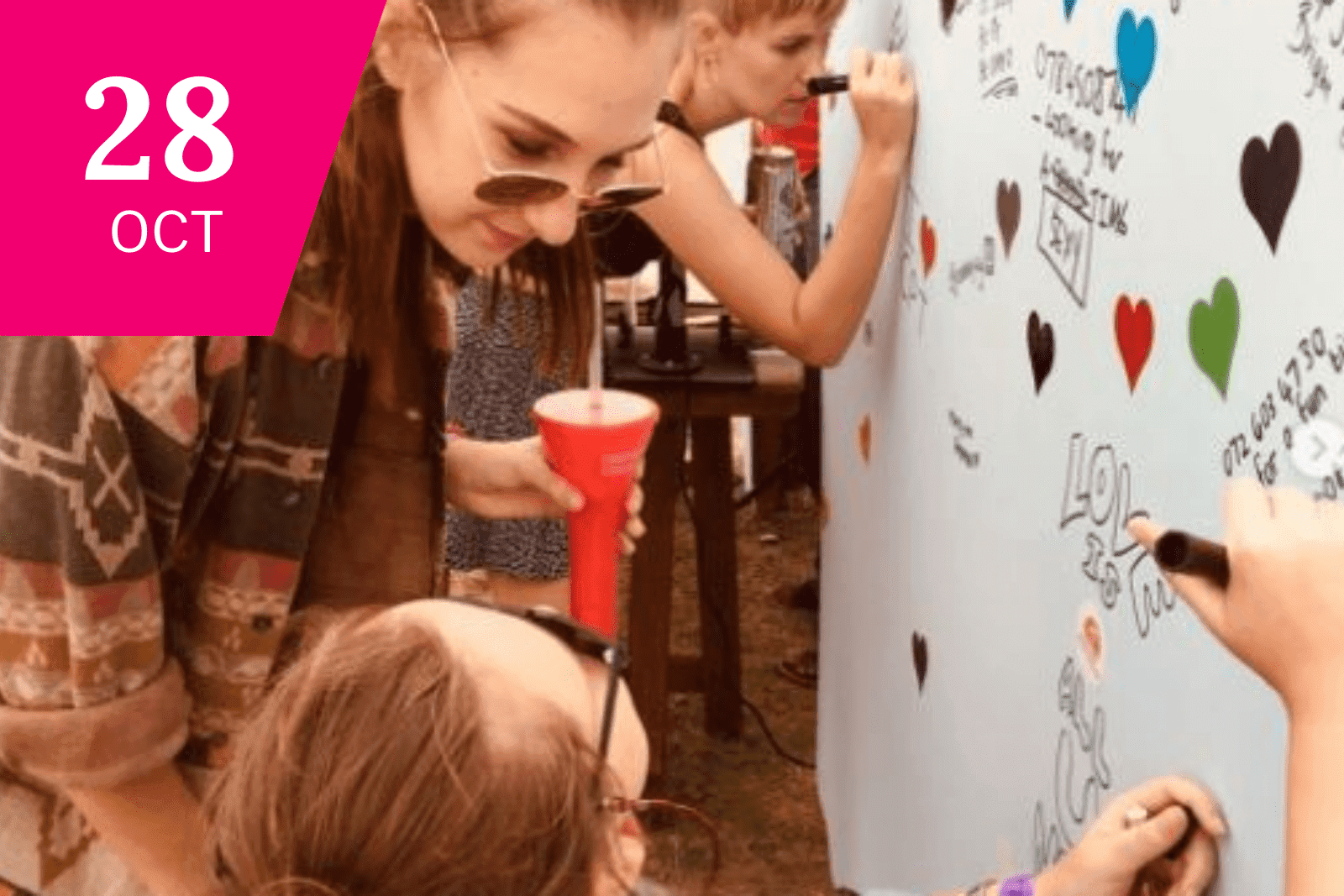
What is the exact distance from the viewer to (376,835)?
832 mm

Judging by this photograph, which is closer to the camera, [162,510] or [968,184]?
[162,510]

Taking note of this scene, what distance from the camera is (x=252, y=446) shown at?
3.90 ft

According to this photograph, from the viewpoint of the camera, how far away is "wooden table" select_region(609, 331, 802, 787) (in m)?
2.57

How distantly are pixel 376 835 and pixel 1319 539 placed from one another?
19.4 inches

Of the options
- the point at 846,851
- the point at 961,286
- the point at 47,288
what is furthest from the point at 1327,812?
the point at 846,851

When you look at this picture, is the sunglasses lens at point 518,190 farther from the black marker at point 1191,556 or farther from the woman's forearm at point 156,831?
the black marker at point 1191,556

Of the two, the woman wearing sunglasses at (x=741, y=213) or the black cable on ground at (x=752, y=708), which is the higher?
the woman wearing sunglasses at (x=741, y=213)

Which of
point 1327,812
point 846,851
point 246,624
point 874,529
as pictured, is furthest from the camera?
point 846,851

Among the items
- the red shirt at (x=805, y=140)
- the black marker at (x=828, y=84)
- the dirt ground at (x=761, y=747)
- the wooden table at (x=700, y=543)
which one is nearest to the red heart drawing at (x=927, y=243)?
the black marker at (x=828, y=84)

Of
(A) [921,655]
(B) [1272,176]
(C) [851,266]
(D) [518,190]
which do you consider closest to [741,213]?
(C) [851,266]

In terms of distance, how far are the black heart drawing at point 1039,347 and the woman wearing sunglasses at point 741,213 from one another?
494 mm

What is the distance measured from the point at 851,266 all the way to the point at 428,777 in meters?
1.26

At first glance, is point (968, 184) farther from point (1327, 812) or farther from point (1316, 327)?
point (1327, 812)

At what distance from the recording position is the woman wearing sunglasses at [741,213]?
6.27 feet
